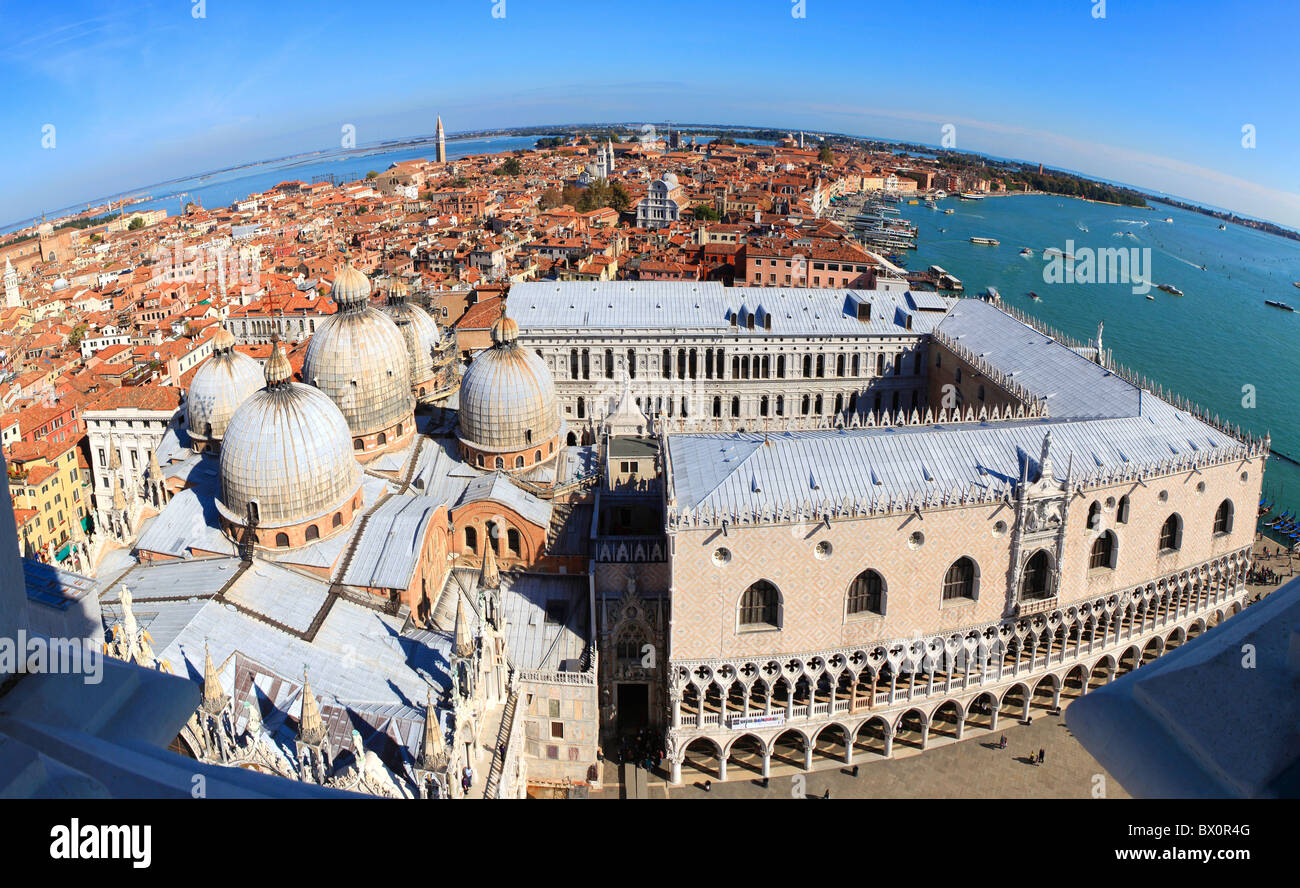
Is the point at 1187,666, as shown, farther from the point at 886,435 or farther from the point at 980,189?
the point at 980,189

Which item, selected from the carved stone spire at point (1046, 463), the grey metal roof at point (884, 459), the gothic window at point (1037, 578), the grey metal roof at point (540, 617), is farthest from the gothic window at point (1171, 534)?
the grey metal roof at point (540, 617)

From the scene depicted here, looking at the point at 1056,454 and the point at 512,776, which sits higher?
the point at 1056,454

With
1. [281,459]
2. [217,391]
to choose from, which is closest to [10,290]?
[217,391]

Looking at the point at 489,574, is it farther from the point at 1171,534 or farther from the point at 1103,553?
the point at 1171,534

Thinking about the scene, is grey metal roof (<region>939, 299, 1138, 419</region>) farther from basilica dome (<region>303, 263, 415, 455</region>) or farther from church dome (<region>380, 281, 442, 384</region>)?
church dome (<region>380, 281, 442, 384</region>)

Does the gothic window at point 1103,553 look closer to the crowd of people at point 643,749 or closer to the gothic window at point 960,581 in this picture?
the gothic window at point 960,581

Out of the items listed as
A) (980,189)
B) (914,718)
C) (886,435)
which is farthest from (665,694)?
(980,189)
